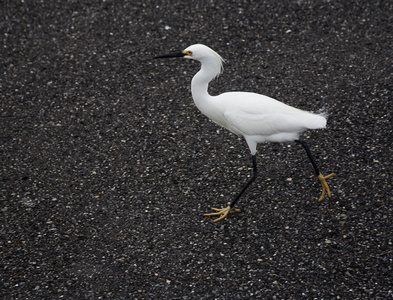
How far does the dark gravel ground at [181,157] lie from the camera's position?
13.4 ft

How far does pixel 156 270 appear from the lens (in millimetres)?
4117

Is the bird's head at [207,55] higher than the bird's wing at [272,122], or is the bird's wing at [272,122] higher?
the bird's head at [207,55]

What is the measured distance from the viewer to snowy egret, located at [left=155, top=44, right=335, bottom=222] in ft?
14.6

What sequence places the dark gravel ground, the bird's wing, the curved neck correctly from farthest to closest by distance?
the curved neck
the bird's wing
the dark gravel ground

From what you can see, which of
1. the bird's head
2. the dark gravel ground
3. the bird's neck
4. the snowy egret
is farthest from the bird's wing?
the dark gravel ground

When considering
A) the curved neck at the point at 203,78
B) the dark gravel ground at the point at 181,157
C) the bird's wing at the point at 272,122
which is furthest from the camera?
the curved neck at the point at 203,78

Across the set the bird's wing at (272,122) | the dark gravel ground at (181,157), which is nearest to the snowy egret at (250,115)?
the bird's wing at (272,122)

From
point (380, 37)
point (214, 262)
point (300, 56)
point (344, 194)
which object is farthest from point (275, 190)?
point (380, 37)

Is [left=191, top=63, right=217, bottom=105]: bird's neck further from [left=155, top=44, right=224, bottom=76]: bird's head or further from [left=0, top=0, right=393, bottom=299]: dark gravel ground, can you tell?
[left=0, top=0, right=393, bottom=299]: dark gravel ground

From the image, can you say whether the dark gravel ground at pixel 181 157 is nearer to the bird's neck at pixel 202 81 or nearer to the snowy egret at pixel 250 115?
the snowy egret at pixel 250 115

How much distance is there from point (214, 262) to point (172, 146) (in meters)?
1.65

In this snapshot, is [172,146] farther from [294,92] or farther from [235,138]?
[294,92]

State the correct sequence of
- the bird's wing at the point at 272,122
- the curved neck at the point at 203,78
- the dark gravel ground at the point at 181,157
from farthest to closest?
1. the curved neck at the point at 203,78
2. the bird's wing at the point at 272,122
3. the dark gravel ground at the point at 181,157

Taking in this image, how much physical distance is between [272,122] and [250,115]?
0.21 m
